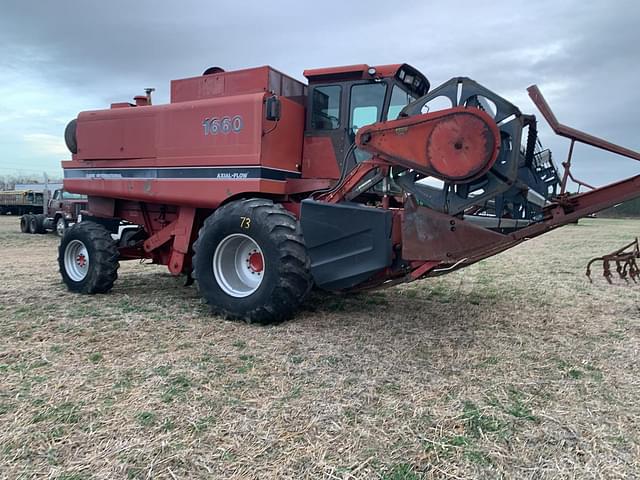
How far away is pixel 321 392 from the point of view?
323 cm

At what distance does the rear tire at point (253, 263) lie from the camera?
4656 millimetres

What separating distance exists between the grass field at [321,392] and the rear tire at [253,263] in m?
0.23

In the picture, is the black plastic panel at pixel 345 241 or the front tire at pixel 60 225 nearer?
the black plastic panel at pixel 345 241

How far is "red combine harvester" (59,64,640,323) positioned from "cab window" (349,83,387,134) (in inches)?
0.4

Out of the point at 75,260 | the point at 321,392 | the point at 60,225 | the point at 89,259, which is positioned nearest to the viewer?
the point at 321,392

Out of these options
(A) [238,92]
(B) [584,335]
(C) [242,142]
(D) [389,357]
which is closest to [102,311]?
(C) [242,142]

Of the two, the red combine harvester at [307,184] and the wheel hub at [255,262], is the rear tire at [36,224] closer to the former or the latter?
the red combine harvester at [307,184]

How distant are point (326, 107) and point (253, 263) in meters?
1.94

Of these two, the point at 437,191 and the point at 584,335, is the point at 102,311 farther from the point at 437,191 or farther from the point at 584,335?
the point at 584,335

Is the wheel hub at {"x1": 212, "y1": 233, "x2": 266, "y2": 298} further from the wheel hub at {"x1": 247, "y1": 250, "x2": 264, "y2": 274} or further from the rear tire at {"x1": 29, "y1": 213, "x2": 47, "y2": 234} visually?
the rear tire at {"x1": 29, "y1": 213, "x2": 47, "y2": 234}

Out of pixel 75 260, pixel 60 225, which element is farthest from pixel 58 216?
pixel 75 260

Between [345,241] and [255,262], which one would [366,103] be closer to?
[345,241]

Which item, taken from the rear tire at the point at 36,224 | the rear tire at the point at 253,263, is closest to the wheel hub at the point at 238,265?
the rear tire at the point at 253,263

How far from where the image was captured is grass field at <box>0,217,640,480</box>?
2.45 metres
